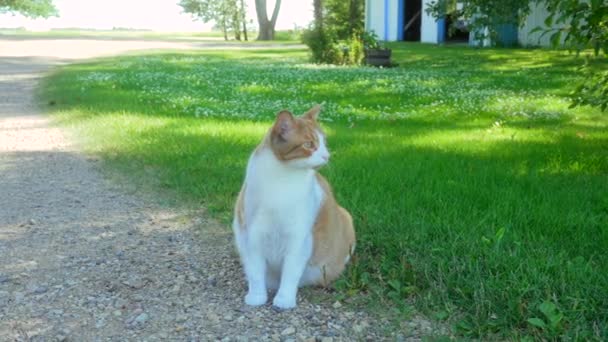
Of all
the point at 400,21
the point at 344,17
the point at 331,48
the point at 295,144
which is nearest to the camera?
the point at 295,144

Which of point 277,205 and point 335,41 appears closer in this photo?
point 277,205

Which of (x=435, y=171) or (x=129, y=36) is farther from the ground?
(x=129, y=36)

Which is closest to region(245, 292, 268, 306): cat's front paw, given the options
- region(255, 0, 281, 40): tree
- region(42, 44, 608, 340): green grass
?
region(42, 44, 608, 340): green grass

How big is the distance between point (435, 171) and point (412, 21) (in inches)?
1310

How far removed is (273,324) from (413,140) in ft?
16.2

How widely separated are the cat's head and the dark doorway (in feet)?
118

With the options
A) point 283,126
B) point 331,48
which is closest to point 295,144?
point 283,126

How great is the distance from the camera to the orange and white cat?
363cm

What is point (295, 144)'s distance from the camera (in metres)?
3.59

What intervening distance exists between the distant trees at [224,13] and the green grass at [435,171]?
40.0 metres

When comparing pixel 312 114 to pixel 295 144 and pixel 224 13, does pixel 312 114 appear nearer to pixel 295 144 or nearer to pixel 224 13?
pixel 295 144

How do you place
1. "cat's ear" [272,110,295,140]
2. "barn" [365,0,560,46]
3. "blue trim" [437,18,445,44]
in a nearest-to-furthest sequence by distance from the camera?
"cat's ear" [272,110,295,140] → "blue trim" [437,18,445,44] → "barn" [365,0,560,46]

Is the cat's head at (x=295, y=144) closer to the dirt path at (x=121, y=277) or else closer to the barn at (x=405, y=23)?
the dirt path at (x=121, y=277)

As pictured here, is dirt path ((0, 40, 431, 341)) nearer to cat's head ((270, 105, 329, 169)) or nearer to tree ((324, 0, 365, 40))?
cat's head ((270, 105, 329, 169))
